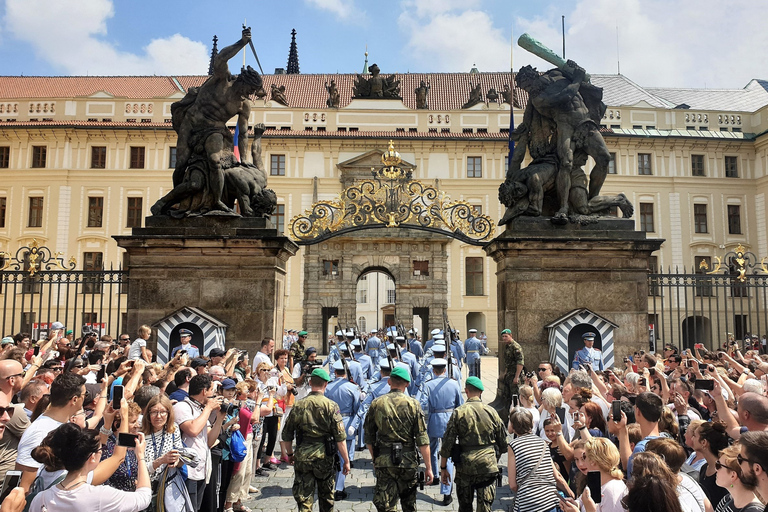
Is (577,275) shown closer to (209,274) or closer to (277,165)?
(209,274)

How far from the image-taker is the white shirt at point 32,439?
12.6ft

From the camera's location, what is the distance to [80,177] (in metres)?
35.6

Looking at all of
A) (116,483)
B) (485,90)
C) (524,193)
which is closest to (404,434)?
(116,483)

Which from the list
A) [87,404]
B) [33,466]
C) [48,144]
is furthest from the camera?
[48,144]

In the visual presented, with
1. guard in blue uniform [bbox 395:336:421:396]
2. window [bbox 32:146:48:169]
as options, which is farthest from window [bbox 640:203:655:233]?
window [bbox 32:146:48:169]

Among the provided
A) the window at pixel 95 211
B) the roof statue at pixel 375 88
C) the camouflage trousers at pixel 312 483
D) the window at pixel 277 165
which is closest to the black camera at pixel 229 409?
the camouflage trousers at pixel 312 483

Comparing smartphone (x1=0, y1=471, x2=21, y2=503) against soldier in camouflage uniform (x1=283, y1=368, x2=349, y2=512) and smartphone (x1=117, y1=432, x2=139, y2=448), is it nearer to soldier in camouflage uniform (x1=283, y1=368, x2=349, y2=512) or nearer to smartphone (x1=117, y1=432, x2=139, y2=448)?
smartphone (x1=117, y1=432, x2=139, y2=448)

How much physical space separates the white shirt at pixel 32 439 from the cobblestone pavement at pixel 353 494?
10.2ft

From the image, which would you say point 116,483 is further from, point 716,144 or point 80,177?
point 716,144

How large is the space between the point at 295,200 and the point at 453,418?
31.5m

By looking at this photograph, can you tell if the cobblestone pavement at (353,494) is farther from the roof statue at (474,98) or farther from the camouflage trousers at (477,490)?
the roof statue at (474,98)

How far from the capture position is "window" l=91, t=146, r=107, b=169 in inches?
1407

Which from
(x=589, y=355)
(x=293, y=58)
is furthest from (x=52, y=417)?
(x=293, y=58)

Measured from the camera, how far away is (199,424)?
4527 mm
